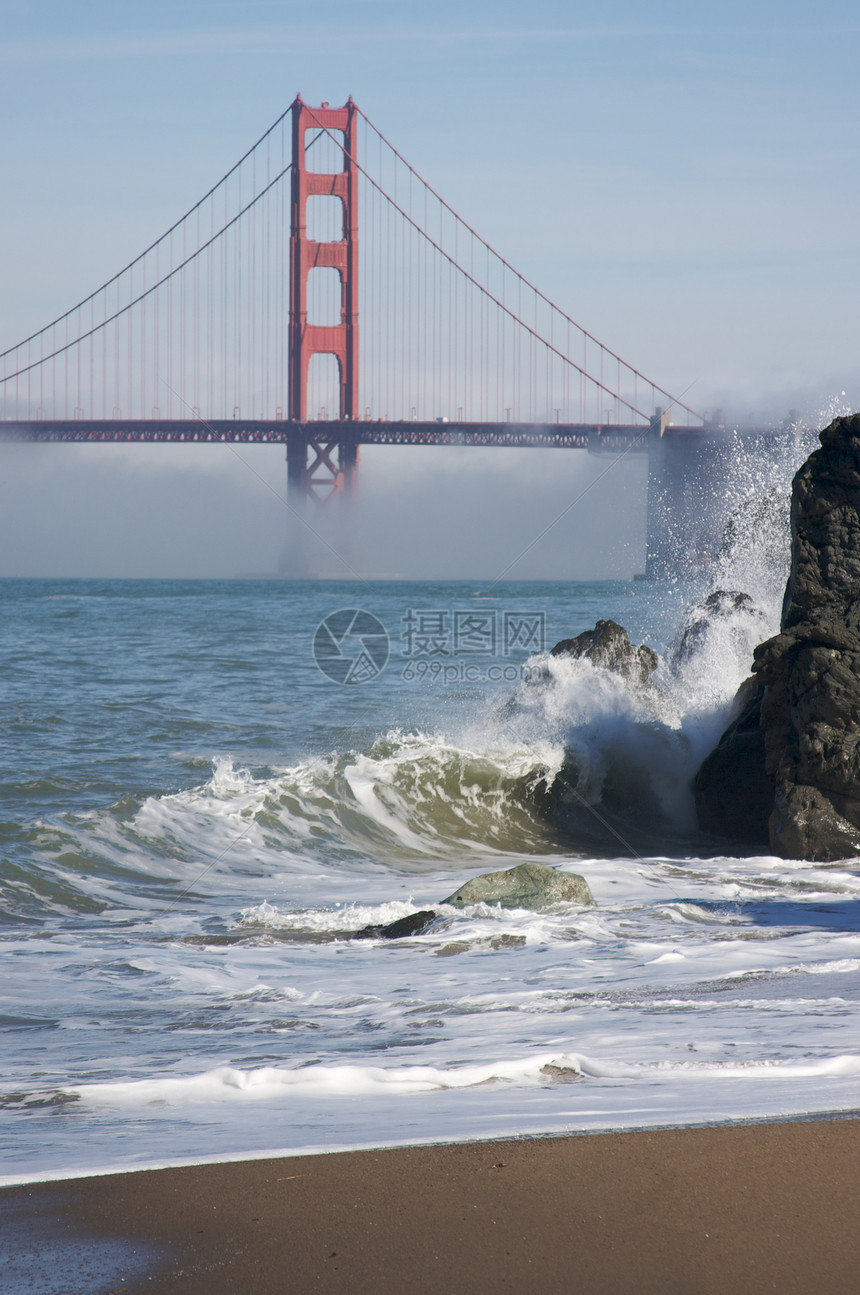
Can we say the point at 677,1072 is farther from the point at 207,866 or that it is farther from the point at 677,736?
the point at 677,736

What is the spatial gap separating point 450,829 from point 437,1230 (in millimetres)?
5552

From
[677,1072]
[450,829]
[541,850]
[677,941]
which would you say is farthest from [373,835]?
[677,1072]

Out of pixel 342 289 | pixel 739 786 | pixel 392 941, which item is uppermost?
pixel 342 289

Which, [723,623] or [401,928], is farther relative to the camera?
[723,623]

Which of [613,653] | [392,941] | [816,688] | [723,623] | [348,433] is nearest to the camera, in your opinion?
[392,941]

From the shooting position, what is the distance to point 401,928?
426cm

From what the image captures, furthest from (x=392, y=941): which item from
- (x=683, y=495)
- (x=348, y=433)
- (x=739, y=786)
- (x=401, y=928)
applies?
(x=348, y=433)

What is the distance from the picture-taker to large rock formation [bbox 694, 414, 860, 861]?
561 centimetres

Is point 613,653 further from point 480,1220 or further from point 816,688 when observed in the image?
point 480,1220

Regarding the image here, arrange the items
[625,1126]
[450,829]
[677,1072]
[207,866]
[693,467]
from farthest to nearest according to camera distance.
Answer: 1. [693,467]
2. [450,829]
3. [207,866]
4. [677,1072]
5. [625,1126]

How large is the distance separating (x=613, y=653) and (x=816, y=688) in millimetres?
3257

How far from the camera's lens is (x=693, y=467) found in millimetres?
26984

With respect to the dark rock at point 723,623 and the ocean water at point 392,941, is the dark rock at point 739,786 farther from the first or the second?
the dark rock at point 723,623

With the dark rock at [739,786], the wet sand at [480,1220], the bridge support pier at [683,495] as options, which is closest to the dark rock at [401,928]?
the wet sand at [480,1220]
